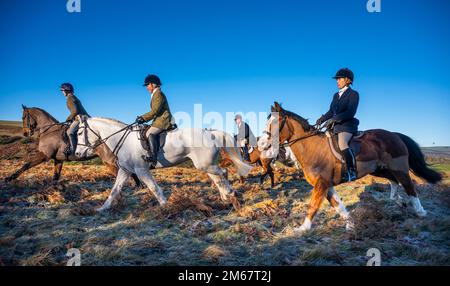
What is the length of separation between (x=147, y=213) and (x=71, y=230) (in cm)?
168

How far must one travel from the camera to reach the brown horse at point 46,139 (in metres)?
9.93

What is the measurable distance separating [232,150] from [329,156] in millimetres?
3221

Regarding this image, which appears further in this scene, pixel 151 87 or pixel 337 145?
pixel 151 87

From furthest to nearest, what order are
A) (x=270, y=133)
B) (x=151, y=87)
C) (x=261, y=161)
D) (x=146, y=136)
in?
(x=261, y=161) → (x=151, y=87) → (x=146, y=136) → (x=270, y=133)

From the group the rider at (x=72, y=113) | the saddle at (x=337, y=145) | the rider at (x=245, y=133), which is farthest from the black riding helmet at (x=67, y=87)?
the saddle at (x=337, y=145)

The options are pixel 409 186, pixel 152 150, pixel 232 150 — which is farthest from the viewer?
pixel 232 150

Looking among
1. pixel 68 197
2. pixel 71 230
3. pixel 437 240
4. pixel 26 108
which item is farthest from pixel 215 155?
pixel 26 108

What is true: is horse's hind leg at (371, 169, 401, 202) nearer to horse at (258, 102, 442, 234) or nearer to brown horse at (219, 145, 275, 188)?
horse at (258, 102, 442, 234)

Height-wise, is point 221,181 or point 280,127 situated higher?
point 280,127

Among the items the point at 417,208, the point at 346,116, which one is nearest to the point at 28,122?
the point at 346,116

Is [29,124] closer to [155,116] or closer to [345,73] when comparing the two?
[155,116]

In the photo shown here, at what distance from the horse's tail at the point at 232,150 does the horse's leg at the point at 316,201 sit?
2824 mm

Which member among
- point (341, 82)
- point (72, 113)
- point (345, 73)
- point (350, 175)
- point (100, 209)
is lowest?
point (100, 209)

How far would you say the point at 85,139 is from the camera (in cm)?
891
